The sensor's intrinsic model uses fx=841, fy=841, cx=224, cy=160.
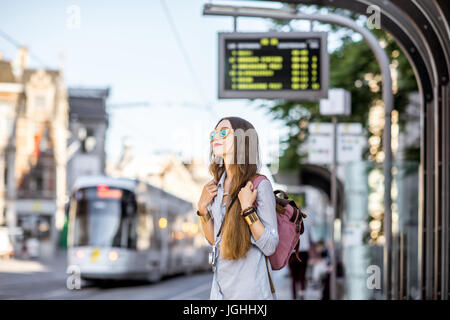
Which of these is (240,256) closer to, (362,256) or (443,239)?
(443,239)

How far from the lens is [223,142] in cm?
402

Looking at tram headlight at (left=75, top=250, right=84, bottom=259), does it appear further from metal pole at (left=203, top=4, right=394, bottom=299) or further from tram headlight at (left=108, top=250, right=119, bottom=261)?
metal pole at (left=203, top=4, right=394, bottom=299)

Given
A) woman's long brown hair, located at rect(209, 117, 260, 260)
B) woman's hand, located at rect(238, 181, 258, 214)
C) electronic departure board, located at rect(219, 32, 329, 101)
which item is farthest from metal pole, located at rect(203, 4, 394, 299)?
woman's hand, located at rect(238, 181, 258, 214)

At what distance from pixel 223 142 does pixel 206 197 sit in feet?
0.93

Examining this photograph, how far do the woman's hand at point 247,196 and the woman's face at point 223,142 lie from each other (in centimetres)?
21

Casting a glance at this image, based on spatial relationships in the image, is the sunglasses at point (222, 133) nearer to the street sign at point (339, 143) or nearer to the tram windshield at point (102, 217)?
the street sign at point (339, 143)

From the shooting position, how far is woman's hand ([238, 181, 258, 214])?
3.87 metres

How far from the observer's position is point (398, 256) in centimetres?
1148

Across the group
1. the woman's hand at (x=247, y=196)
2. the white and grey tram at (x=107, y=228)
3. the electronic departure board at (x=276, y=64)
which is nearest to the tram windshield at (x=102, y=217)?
the white and grey tram at (x=107, y=228)

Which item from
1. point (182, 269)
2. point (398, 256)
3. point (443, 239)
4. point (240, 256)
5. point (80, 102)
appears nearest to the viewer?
point (240, 256)

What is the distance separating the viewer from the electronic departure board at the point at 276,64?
424 inches

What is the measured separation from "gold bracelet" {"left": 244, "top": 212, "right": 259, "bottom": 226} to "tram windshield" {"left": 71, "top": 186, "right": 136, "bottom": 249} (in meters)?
17.7
